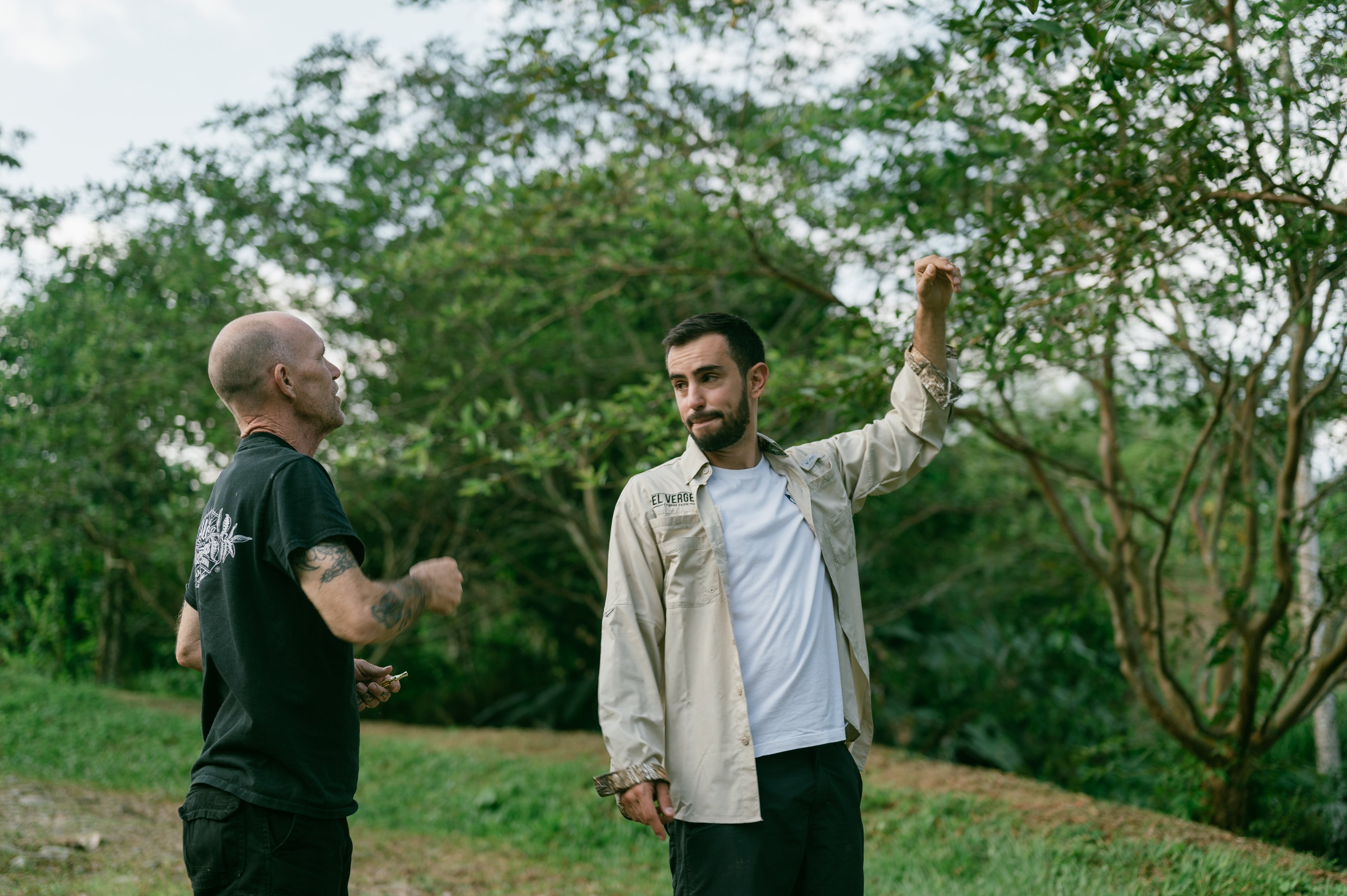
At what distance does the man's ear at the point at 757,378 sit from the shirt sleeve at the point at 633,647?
1.54ft

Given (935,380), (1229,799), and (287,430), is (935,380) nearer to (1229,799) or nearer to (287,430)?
(287,430)

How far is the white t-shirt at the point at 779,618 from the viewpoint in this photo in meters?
2.60

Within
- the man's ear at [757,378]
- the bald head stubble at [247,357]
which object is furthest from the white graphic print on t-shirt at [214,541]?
the man's ear at [757,378]

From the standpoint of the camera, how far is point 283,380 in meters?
2.39

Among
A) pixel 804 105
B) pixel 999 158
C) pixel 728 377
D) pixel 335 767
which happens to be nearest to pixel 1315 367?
pixel 999 158

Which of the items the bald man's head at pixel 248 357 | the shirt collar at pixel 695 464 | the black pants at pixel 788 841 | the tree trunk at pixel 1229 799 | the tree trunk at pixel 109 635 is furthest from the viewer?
the tree trunk at pixel 109 635

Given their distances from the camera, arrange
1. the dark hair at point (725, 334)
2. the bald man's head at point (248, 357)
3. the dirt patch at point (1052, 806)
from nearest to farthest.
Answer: the bald man's head at point (248, 357), the dark hair at point (725, 334), the dirt patch at point (1052, 806)

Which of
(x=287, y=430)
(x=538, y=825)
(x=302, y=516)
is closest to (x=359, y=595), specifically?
(x=302, y=516)

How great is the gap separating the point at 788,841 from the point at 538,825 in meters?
4.70

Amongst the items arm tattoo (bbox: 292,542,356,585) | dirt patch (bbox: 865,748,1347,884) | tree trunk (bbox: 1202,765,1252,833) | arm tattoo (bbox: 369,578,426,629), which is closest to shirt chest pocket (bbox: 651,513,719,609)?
arm tattoo (bbox: 369,578,426,629)

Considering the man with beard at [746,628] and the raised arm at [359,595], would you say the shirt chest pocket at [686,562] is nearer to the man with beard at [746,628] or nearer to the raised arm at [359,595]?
the man with beard at [746,628]

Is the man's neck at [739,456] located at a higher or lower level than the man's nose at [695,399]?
lower

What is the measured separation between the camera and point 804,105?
6730 mm

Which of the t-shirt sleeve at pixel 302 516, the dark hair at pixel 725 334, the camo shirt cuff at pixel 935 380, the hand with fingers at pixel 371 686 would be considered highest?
the dark hair at pixel 725 334
